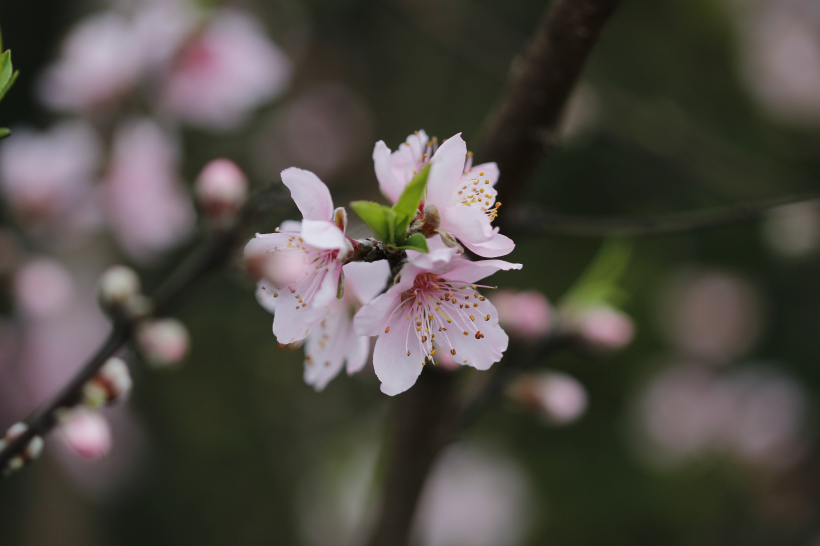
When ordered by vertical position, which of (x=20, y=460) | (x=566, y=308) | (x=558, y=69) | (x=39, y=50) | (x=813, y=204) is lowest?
(x=39, y=50)

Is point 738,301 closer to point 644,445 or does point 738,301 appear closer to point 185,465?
point 644,445

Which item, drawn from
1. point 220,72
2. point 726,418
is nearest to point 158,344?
point 220,72

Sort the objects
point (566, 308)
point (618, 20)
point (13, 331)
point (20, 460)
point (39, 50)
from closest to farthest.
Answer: point (20, 460)
point (566, 308)
point (13, 331)
point (39, 50)
point (618, 20)

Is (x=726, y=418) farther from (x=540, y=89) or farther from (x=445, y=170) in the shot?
(x=445, y=170)

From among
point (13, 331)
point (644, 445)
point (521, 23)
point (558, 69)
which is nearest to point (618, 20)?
point (521, 23)

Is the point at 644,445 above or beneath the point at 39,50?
beneath

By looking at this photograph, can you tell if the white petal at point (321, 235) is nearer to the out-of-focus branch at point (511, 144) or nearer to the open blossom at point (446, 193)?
the open blossom at point (446, 193)
